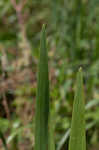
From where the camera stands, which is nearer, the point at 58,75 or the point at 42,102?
the point at 42,102

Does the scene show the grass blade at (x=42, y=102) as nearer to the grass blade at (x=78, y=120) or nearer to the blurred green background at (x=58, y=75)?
the grass blade at (x=78, y=120)

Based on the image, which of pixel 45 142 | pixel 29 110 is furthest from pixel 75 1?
pixel 45 142

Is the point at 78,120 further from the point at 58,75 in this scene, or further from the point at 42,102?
the point at 58,75

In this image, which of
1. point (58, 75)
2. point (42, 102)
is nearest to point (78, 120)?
point (42, 102)

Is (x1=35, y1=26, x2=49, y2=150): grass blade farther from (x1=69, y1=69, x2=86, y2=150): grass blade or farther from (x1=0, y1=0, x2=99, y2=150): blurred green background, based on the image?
(x1=0, y1=0, x2=99, y2=150): blurred green background

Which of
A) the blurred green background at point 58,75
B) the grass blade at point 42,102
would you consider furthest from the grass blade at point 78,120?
the blurred green background at point 58,75

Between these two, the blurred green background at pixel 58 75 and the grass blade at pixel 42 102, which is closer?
the grass blade at pixel 42 102
